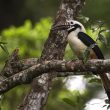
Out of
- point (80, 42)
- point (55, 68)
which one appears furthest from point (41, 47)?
point (55, 68)

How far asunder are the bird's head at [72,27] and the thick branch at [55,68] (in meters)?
0.81

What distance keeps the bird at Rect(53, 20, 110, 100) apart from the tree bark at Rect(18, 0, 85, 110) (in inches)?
4.8

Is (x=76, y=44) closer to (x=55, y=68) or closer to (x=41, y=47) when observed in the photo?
(x=55, y=68)

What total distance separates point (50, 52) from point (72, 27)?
716 mm

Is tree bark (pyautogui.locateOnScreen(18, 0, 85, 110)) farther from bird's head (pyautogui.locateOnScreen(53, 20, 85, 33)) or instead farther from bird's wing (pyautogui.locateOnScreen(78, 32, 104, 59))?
bird's wing (pyautogui.locateOnScreen(78, 32, 104, 59))

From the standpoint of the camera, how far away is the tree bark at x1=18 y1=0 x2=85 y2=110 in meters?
6.42

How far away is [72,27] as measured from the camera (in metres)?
7.42

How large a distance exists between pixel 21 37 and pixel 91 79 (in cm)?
467

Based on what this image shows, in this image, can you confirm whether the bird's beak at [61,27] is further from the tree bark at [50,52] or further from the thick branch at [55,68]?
the thick branch at [55,68]

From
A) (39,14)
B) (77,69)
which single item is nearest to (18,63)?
(77,69)

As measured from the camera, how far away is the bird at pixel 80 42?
7224mm

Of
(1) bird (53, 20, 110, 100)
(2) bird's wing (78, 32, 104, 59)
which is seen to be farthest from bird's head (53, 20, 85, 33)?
(2) bird's wing (78, 32, 104, 59)

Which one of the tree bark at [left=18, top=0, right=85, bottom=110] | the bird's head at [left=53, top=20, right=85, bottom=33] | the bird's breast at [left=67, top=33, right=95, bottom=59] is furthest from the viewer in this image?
the bird's breast at [left=67, top=33, right=95, bottom=59]

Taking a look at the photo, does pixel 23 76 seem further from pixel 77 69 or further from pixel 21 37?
pixel 21 37
